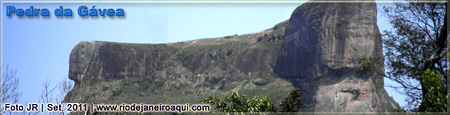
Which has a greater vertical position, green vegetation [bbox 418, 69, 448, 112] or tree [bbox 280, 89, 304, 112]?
green vegetation [bbox 418, 69, 448, 112]

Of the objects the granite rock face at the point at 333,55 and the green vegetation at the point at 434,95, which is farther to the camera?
the granite rock face at the point at 333,55

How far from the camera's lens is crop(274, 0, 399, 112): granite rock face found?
5463 inches

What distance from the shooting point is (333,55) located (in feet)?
501

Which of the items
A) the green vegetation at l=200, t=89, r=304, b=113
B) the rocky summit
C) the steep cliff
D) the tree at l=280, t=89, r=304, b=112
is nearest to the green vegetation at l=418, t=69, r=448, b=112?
the green vegetation at l=200, t=89, r=304, b=113

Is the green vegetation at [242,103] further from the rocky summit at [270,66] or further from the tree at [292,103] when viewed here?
the rocky summit at [270,66]

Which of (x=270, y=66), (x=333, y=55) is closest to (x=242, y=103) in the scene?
(x=333, y=55)

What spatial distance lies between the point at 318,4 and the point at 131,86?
248 feet

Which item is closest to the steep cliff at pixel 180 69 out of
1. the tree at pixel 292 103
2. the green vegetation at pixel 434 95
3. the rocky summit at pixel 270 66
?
the rocky summit at pixel 270 66

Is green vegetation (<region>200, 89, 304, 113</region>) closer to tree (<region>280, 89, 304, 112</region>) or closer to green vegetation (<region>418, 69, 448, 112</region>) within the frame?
A: tree (<region>280, 89, 304, 112</region>)

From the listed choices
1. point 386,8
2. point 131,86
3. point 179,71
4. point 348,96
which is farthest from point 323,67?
point 386,8

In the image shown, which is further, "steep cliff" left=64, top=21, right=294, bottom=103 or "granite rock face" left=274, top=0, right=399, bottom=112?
"steep cliff" left=64, top=21, right=294, bottom=103

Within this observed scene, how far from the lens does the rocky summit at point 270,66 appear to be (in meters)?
143

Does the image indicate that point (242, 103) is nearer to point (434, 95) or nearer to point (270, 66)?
point (434, 95)

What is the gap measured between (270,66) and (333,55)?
101 feet
